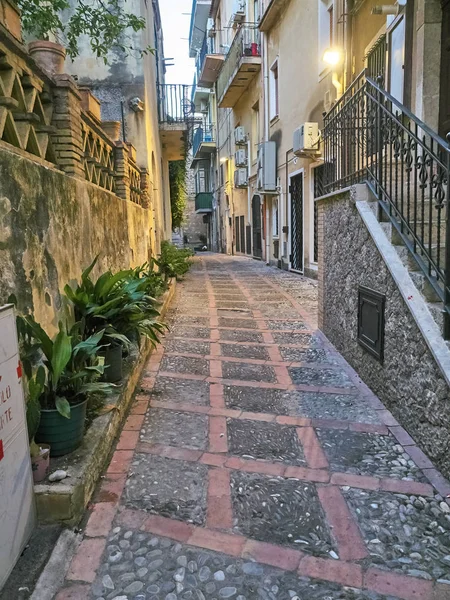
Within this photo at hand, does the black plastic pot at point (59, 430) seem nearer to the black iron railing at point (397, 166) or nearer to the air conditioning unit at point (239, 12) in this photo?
the black iron railing at point (397, 166)

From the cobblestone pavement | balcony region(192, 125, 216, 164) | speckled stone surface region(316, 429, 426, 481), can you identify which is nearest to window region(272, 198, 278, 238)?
the cobblestone pavement

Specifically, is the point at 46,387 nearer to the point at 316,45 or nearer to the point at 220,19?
the point at 316,45

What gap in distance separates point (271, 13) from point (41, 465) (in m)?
12.5

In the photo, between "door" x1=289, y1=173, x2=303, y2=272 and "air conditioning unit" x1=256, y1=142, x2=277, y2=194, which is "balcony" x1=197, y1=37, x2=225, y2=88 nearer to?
"air conditioning unit" x1=256, y1=142, x2=277, y2=194

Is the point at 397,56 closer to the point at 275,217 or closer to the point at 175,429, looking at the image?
the point at 175,429

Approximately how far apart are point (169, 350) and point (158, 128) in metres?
8.64

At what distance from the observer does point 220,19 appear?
20203mm

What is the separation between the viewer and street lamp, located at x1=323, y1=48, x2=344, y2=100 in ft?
24.7

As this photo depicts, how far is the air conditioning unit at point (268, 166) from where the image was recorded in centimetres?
1212

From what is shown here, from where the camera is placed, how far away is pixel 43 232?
2613 mm

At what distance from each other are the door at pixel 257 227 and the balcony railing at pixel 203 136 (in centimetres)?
1019

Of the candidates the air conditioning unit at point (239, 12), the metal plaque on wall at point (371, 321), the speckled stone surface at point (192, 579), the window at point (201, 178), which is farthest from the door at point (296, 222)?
the window at point (201, 178)

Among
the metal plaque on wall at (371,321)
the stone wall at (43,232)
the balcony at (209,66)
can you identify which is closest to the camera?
the stone wall at (43,232)

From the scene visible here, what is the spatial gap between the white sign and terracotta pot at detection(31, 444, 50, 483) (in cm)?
18
